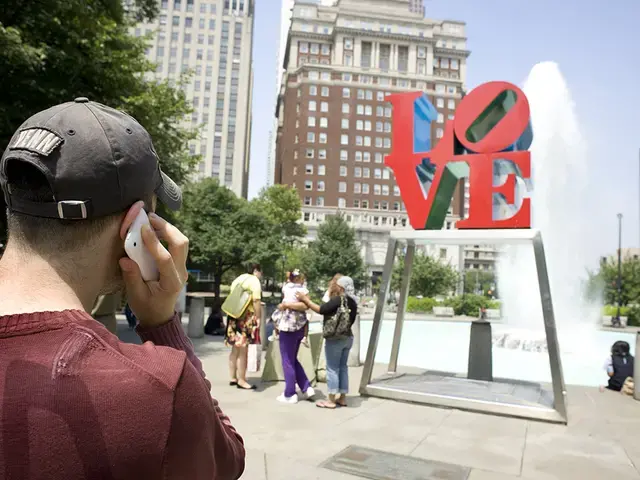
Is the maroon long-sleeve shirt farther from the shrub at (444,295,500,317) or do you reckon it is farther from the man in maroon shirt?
the shrub at (444,295,500,317)

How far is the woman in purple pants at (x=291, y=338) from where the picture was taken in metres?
7.21

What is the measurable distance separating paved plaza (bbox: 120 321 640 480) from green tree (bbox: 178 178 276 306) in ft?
89.0

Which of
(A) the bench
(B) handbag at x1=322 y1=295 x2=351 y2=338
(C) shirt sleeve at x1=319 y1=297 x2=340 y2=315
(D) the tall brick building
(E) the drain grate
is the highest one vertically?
(D) the tall brick building

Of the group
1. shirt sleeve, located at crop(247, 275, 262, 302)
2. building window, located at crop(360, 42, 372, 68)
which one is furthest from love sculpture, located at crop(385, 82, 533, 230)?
building window, located at crop(360, 42, 372, 68)

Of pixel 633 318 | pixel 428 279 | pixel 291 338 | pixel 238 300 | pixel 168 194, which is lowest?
pixel 633 318

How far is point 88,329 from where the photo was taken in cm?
97

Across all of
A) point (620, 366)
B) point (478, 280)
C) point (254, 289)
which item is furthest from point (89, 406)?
point (478, 280)

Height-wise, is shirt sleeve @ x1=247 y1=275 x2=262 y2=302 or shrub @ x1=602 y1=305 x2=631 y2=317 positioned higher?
shirt sleeve @ x1=247 y1=275 x2=262 y2=302

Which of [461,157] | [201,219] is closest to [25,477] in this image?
[461,157]

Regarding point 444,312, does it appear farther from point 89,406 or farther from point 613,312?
point 89,406

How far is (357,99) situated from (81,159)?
3369 inches

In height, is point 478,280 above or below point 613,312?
above

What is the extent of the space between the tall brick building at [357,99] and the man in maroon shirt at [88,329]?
241 feet

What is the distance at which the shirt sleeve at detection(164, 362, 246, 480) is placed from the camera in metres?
0.96
